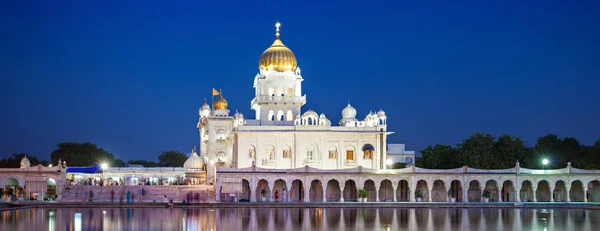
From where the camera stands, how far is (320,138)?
238ft

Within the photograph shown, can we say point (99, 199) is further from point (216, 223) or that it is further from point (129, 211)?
point (216, 223)

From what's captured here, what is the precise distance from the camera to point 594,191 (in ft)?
225

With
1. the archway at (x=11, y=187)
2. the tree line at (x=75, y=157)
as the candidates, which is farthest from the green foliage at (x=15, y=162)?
the archway at (x=11, y=187)

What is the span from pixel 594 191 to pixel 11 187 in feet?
144

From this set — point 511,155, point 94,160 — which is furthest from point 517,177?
point 94,160

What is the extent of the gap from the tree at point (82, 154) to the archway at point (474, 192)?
4992cm

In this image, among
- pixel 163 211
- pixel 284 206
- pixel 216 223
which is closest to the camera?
pixel 216 223

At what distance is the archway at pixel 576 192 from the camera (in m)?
68.4

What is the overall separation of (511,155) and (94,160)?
54.5 meters

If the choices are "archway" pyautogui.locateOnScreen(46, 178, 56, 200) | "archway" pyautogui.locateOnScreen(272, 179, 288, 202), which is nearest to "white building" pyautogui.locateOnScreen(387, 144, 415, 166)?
"archway" pyautogui.locateOnScreen(272, 179, 288, 202)

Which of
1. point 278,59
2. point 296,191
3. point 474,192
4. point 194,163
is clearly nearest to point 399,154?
point 278,59

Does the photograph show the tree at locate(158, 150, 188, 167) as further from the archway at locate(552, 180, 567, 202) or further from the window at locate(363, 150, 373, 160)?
the archway at locate(552, 180, 567, 202)

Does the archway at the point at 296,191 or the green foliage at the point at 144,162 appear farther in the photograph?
the green foliage at the point at 144,162

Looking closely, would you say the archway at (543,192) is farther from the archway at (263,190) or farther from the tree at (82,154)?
the tree at (82,154)
